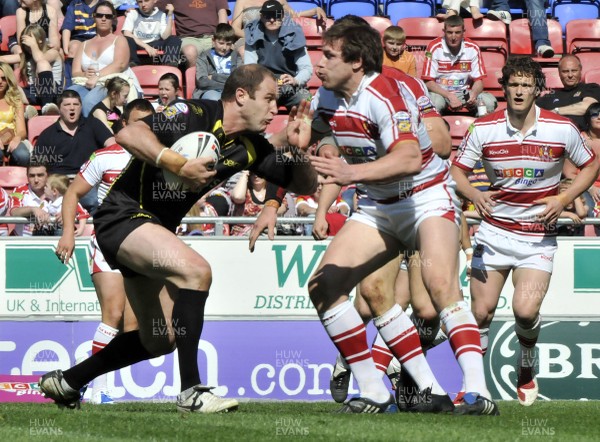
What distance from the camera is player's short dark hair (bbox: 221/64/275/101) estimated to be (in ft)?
22.5

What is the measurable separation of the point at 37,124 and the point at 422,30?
225 inches

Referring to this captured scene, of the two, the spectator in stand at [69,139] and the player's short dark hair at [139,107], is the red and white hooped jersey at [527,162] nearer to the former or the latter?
the player's short dark hair at [139,107]

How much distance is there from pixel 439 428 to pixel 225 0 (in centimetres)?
1111

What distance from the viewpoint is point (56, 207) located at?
11.6 meters

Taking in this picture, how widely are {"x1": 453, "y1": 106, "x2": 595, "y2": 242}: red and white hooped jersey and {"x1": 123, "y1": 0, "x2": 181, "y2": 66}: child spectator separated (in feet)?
25.7

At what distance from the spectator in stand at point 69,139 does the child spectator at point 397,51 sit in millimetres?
3654

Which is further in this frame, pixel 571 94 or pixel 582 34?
pixel 582 34

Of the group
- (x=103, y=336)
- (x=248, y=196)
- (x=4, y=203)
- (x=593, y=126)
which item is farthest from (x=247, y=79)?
(x=593, y=126)

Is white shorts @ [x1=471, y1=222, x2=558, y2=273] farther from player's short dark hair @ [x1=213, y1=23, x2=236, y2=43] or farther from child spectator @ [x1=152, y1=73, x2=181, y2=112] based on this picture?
player's short dark hair @ [x1=213, y1=23, x2=236, y2=43]

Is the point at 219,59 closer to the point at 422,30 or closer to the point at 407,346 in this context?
the point at 422,30

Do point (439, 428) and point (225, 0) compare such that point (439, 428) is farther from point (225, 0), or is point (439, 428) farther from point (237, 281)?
point (225, 0)

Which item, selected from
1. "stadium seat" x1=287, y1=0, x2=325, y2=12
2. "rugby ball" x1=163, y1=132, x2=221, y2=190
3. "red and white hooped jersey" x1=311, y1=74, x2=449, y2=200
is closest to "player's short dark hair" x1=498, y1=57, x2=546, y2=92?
"red and white hooped jersey" x1=311, y1=74, x2=449, y2=200

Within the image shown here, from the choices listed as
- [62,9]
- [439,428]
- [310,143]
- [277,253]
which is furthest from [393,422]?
[62,9]

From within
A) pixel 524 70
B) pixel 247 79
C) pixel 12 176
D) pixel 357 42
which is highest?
pixel 357 42
